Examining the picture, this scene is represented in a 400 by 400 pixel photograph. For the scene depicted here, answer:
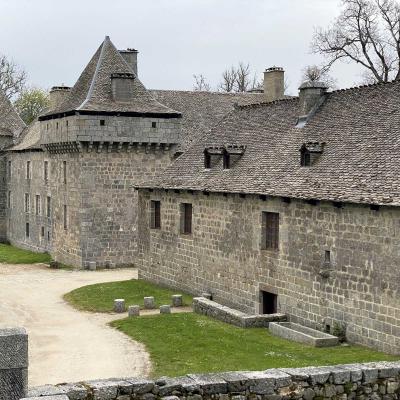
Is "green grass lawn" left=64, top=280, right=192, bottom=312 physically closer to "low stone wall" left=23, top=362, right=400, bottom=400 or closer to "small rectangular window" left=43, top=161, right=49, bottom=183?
"low stone wall" left=23, top=362, right=400, bottom=400

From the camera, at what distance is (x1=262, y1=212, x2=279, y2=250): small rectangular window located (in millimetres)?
21219

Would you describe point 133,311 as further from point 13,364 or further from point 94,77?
point 94,77

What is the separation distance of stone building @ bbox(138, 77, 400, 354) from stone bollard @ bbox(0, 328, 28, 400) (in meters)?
10.2

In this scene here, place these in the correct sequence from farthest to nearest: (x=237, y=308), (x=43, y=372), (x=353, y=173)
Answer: (x=237, y=308), (x=353, y=173), (x=43, y=372)

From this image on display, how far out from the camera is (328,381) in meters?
10.9

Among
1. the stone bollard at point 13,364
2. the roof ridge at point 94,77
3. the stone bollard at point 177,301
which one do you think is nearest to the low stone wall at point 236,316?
the stone bollard at point 177,301

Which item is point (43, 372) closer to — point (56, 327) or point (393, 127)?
point (56, 327)

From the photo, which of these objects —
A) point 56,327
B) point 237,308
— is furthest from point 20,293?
point 237,308

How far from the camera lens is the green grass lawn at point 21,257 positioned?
37.8 m

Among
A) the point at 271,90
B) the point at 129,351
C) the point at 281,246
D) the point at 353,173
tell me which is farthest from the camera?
the point at 271,90

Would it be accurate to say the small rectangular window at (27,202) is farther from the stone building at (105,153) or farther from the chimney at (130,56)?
the chimney at (130,56)

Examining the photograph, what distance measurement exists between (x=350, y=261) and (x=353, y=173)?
2.37m

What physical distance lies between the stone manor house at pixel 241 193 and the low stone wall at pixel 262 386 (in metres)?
5.83

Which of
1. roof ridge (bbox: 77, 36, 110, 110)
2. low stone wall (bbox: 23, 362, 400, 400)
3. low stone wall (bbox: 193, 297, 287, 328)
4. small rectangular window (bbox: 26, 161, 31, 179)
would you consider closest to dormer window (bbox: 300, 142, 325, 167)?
low stone wall (bbox: 193, 297, 287, 328)
